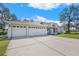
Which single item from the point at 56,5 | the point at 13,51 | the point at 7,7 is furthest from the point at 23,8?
the point at 13,51

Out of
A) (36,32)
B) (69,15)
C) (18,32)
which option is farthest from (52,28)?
(18,32)

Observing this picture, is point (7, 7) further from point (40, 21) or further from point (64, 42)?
point (64, 42)

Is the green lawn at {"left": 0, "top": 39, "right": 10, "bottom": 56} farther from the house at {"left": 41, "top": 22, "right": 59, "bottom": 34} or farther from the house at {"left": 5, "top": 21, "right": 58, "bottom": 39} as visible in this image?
the house at {"left": 41, "top": 22, "right": 59, "bottom": 34}

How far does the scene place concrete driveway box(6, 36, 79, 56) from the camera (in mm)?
4996

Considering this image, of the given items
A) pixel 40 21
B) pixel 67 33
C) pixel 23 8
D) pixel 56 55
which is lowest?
pixel 56 55

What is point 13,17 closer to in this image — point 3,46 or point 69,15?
point 3,46

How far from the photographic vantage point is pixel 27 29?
6449mm

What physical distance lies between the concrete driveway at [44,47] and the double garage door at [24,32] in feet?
0.75

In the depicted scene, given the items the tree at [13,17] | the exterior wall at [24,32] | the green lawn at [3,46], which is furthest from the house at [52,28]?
the green lawn at [3,46]

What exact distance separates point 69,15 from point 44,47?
144 cm

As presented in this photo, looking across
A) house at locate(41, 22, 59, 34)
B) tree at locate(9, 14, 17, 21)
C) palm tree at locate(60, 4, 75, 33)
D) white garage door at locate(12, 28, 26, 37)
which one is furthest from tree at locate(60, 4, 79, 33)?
tree at locate(9, 14, 17, 21)

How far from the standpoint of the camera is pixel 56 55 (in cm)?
480

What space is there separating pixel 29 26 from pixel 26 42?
2.30 ft

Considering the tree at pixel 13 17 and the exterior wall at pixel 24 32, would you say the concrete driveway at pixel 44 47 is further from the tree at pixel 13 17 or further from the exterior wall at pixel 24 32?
the tree at pixel 13 17
